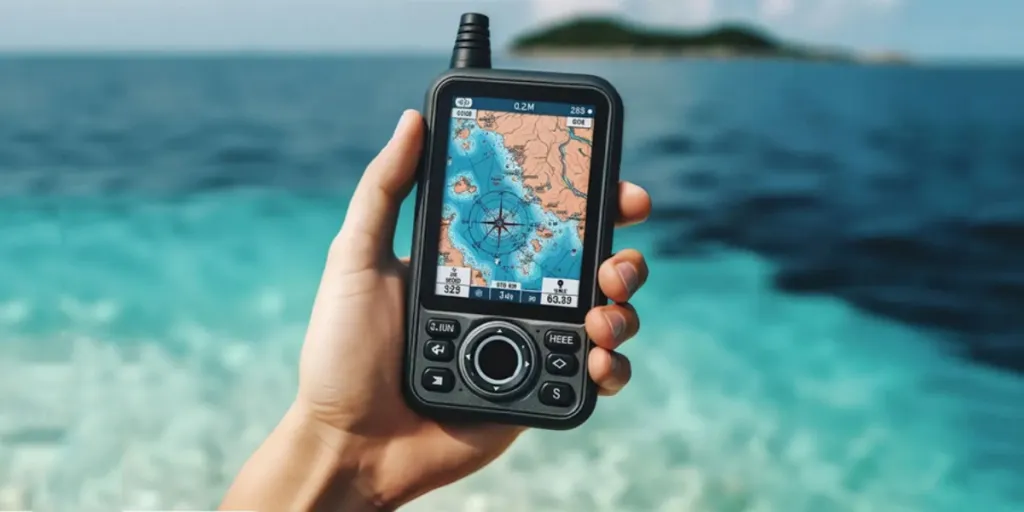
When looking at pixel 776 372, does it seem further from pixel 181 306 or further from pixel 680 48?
pixel 680 48

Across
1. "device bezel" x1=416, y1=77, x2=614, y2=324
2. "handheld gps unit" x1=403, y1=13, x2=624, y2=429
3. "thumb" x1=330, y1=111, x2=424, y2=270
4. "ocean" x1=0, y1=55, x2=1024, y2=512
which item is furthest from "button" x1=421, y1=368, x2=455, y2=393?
"ocean" x1=0, y1=55, x2=1024, y2=512

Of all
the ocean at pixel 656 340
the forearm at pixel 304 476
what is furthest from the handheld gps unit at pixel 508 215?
the ocean at pixel 656 340

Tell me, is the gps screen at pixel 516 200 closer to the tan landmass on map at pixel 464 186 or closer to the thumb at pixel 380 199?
the tan landmass on map at pixel 464 186

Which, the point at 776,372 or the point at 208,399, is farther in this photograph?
the point at 776,372

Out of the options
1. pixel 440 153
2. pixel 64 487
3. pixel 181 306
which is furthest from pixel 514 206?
pixel 181 306

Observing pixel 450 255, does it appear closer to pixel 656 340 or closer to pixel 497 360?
pixel 497 360

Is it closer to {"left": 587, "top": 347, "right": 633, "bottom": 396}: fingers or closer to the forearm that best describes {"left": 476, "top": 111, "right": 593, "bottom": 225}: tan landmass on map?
{"left": 587, "top": 347, "right": 633, "bottom": 396}: fingers
